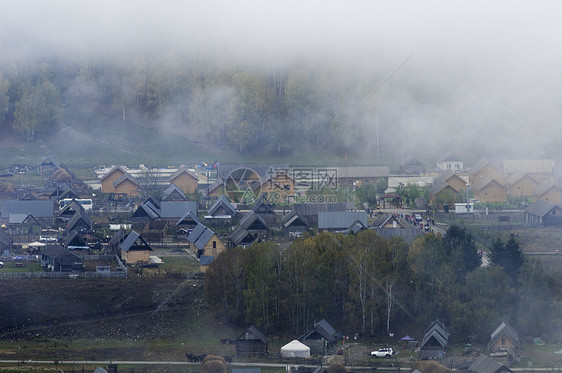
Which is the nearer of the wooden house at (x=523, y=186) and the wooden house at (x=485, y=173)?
the wooden house at (x=523, y=186)

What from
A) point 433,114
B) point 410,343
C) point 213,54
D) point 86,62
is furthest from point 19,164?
point 410,343

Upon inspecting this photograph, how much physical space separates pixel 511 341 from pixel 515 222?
15071 millimetres

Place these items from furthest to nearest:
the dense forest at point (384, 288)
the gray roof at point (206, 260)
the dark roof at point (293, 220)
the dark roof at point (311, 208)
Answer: the dark roof at point (311, 208) < the dark roof at point (293, 220) < the gray roof at point (206, 260) < the dense forest at point (384, 288)

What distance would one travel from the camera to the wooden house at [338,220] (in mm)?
33719

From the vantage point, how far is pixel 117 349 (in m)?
21.8

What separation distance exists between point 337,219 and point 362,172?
42.6 ft

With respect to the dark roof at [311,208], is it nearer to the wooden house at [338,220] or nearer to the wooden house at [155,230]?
the wooden house at [338,220]

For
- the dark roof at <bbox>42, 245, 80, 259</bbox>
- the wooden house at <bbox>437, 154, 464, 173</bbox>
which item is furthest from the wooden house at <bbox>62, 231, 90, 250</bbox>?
the wooden house at <bbox>437, 154, 464, 173</bbox>

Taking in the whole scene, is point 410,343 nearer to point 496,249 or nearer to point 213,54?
point 496,249

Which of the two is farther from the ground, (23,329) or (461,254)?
(461,254)

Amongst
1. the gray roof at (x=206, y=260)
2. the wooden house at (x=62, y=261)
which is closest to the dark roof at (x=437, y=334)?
the gray roof at (x=206, y=260)

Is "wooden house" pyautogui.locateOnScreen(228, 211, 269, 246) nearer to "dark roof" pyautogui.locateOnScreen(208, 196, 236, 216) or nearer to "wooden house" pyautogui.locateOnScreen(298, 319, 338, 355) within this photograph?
"dark roof" pyautogui.locateOnScreen(208, 196, 236, 216)

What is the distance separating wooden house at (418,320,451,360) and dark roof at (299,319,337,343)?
6.83ft

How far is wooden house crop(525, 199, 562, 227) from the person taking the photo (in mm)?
35594
